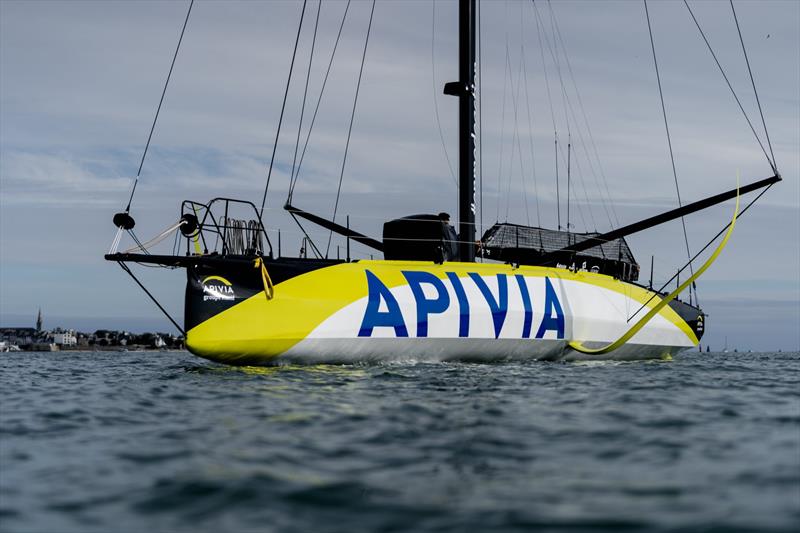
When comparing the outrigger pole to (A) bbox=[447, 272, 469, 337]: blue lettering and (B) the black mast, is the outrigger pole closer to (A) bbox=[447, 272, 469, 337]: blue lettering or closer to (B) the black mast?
(B) the black mast

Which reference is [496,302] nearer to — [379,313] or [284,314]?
[379,313]

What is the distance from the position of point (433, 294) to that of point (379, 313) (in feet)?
3.79

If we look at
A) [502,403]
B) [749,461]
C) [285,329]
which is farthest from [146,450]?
[285,329]

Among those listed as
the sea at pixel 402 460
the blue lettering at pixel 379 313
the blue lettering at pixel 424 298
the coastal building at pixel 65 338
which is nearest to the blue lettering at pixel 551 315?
the blue lettering at pixel 424 298

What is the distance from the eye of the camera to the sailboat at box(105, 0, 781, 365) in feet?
39.9

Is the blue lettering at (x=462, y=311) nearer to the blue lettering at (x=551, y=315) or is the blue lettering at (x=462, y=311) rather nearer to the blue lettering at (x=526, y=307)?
the blue lettering at (x=526, y=307)

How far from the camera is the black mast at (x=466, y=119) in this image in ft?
53.6

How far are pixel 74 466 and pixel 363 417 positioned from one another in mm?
2513

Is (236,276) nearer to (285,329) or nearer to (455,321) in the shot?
(285,329)

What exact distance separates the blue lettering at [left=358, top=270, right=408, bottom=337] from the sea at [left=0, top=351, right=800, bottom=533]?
159 inches

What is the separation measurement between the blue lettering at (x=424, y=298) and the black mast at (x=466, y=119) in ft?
8.32

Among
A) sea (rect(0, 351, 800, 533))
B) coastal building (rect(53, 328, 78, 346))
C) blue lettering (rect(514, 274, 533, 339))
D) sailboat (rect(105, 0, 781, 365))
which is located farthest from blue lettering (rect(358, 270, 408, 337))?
coastal building (rect(53, 328, 78, 346))

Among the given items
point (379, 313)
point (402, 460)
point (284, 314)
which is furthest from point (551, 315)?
point (402, 460)

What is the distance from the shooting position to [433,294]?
526 inches
